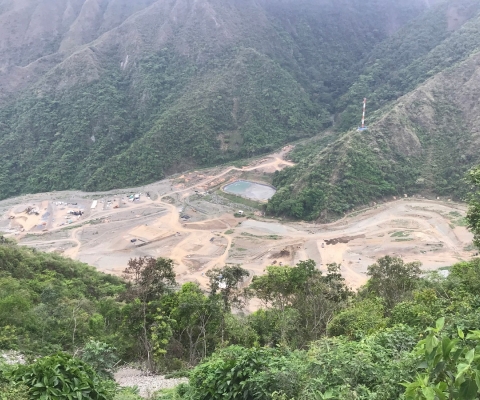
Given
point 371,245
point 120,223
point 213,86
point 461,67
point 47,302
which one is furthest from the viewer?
point 213,86

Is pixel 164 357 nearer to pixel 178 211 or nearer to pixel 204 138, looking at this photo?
pixel 178 211

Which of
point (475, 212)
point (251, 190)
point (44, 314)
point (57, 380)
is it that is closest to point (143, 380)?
point (44, 314)

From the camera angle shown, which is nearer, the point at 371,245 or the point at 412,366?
the point at 412,366

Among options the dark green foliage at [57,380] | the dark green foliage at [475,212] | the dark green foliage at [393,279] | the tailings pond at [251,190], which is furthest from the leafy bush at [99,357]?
the tailings pond at [251,190]

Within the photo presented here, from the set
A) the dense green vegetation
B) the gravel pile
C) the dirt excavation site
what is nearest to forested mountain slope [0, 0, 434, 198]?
the dirt excavation site

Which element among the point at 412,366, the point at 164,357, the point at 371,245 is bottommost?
the point at 371,245

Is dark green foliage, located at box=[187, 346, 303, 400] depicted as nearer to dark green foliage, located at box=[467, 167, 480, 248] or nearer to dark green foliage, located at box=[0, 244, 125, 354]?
dark green foliage, located at box=[0, 244, 125, 354]

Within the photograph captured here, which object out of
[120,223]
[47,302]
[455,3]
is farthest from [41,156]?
[455,3]
